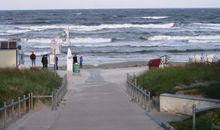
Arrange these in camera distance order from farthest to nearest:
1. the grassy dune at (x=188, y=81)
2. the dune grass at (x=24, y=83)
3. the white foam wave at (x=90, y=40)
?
the white foam wave at (x=90, y=40), the dune grass at (x=24, y=83), the grassy dune at (x=188, y=81)

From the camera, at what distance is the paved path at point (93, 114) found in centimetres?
1617

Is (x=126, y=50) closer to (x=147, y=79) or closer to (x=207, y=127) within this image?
(x=147, y=79)

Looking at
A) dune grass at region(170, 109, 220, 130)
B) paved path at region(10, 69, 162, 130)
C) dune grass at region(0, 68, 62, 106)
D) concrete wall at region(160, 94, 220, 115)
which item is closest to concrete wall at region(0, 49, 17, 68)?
dune grass at region(0, 68, 62, 106)

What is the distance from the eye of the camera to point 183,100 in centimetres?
1948

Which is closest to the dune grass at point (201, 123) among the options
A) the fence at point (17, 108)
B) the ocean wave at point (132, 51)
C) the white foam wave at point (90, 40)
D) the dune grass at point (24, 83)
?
the fence at point (17, 108)

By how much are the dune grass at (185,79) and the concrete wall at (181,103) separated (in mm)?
1033

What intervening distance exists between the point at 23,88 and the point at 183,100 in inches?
269

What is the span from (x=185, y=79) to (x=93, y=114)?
623cm

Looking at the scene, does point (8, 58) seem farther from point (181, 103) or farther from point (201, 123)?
point (201, 123)

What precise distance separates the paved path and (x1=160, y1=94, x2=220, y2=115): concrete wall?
90 centimetres

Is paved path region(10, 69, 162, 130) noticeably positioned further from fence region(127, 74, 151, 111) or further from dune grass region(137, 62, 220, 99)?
dune grass region(137, 62, 220, 99)

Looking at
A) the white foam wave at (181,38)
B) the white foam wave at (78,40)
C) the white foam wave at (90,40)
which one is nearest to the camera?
the white foam wave at (78,40)

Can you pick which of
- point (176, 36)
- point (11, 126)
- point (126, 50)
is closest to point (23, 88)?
point (11, 126)

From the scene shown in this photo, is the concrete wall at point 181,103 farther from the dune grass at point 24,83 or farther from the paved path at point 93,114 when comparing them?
the dune grass at point 24,83
